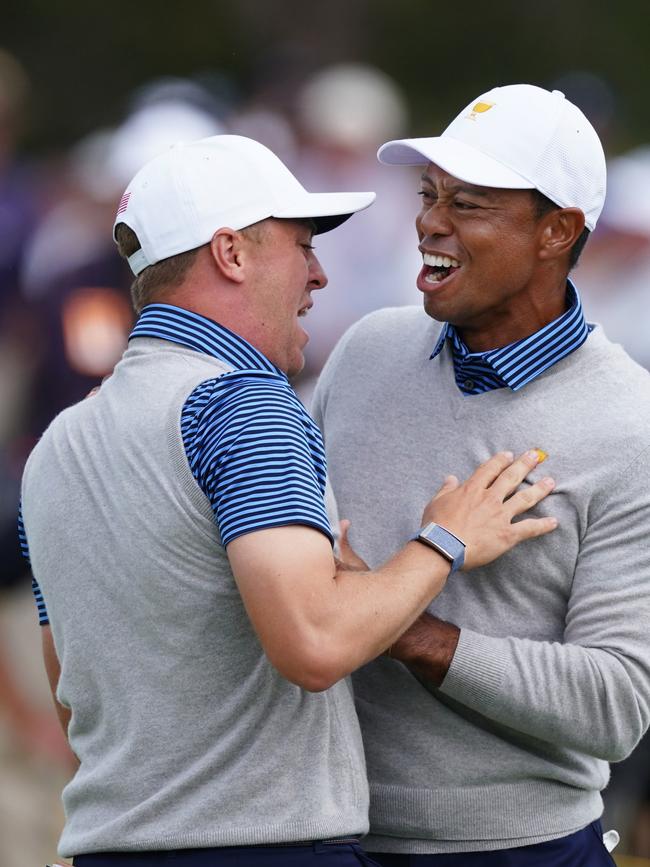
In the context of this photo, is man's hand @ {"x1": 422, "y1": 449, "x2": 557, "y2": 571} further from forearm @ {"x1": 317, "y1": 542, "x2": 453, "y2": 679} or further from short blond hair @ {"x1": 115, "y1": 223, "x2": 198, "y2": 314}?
short blond hair @ {"x1": 115, "y1": 223, "x2": 198, "y2": 314}

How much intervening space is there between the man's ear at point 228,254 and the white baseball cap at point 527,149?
1.53 ft

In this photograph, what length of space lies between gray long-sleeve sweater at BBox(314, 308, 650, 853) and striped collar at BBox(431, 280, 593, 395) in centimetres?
2

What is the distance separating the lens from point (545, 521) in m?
2.39

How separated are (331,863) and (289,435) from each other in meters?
0.63

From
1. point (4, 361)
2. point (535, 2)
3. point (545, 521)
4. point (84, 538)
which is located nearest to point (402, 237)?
point (4, 361)

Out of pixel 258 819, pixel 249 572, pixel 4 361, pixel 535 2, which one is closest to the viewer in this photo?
pixel 249 572

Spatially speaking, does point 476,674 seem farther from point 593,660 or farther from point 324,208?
point 324,208

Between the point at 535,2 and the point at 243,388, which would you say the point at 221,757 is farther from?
the point at 535,2

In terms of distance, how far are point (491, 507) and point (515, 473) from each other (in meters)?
0.09

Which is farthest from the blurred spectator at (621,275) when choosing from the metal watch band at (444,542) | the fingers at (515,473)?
the metal watch band at (444,542)

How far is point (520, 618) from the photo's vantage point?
8.12ft

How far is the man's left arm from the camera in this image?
234 cm

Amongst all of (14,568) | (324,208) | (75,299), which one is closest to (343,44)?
(75,299)

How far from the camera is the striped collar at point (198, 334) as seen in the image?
84.7 inches
